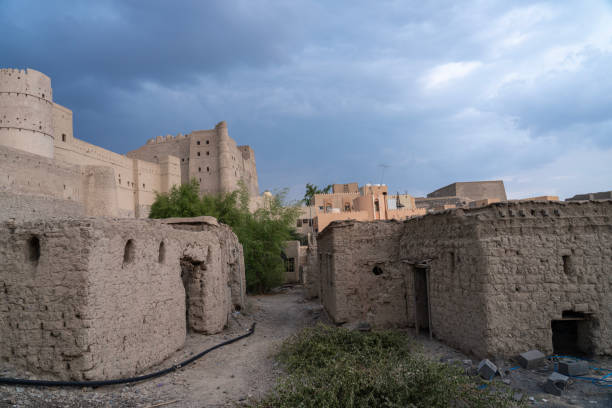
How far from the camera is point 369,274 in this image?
950 cm

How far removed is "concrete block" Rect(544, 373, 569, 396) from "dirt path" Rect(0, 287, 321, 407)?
389 cm

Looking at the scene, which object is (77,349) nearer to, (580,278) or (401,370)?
(401,370)

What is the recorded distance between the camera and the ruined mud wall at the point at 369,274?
9.21 meters

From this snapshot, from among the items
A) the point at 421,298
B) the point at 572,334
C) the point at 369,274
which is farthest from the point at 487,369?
the point at 369,274

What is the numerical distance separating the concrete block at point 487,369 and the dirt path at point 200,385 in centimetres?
318

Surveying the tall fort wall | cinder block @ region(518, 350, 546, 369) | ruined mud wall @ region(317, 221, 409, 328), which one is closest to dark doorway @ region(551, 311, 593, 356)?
cinder block @ region(518, 350, 546, 369)

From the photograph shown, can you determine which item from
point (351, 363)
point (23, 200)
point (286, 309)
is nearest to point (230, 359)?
point (351, 363)

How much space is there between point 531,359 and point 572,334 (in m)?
1.93

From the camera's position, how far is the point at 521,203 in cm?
634

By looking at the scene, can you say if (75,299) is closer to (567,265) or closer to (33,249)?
(33,249)

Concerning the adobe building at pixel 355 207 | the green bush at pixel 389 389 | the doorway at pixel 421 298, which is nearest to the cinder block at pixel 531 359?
the green bush at pixel 389 389

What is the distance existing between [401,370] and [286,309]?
11308 mm

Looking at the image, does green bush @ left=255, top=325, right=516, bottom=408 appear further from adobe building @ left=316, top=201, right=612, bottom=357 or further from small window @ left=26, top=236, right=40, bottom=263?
small window @ left=26, top=236, right=40, bottom=263

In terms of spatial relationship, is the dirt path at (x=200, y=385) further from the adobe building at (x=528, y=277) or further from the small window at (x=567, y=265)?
the small window at (x=567, y=265)
